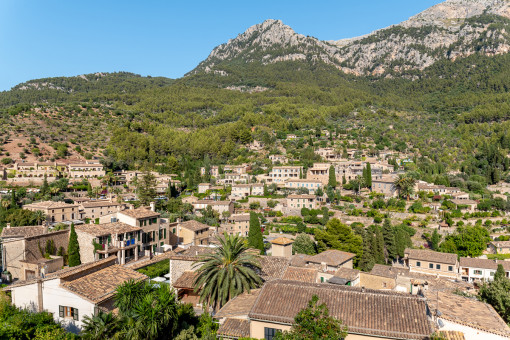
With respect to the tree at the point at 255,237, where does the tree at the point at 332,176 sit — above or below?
above

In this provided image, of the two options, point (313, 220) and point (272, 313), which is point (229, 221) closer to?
point (313, 220)

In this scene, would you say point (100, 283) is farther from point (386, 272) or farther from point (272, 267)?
point (386, 272)

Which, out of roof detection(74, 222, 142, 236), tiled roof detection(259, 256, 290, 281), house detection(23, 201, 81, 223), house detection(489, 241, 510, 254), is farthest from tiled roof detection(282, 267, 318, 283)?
house detection(23, 201, 81, 223)

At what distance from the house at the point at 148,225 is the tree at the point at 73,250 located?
5417 mm

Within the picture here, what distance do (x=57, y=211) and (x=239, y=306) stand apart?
4282 centimetres

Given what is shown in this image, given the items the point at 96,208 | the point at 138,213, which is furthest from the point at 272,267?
the point at 96,208

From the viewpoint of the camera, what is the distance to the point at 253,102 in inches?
5723

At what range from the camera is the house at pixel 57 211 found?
4834 cm

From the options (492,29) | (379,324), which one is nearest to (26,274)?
(379,324)

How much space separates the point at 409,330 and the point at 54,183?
68.8 meters

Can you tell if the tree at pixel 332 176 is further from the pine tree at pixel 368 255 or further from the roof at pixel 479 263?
the roof at pixel 479 263

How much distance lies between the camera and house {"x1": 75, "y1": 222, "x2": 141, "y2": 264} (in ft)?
93.2

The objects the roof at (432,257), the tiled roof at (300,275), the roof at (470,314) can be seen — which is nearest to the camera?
the roof at (470,314)

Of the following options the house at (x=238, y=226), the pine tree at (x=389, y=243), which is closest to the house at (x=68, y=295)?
the pine tree at (x=389, y=243)
